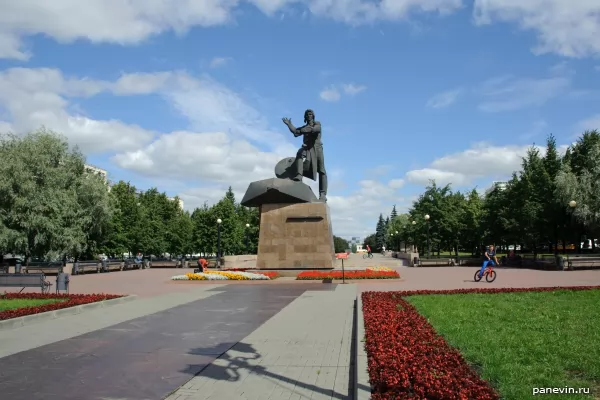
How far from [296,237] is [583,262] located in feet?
53.6

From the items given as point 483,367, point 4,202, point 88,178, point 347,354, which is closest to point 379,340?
point 347,354

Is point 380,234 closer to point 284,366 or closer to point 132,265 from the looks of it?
point 132,265

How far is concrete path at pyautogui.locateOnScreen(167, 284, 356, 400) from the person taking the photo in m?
5.33

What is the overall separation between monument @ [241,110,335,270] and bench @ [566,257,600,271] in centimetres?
1347

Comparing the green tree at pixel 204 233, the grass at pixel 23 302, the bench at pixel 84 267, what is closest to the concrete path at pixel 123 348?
the grass at pixel 23 302

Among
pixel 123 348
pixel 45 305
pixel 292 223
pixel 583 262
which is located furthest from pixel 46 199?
pixel 583 262

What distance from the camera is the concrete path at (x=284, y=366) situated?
5.33 m

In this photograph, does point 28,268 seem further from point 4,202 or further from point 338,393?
point 338,393

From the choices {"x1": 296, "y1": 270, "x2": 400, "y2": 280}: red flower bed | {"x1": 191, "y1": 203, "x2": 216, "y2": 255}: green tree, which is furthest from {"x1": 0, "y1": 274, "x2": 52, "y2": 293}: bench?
{"x1": 191, "y1": 203, "x2": 216, "y2": 255}: green tree

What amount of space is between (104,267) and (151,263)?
6978 millimetres

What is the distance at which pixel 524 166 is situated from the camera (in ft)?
136

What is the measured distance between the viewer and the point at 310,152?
2555cm

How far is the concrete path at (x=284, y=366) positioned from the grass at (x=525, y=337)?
5.26 ft

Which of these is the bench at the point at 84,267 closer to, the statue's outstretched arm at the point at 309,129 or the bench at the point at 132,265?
the bench at the point at 132,265
